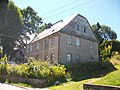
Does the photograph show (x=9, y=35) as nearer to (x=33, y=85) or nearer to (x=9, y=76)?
(x=9, y=76)

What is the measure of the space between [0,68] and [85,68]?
409 inches

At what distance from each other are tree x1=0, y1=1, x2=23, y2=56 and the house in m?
5.37

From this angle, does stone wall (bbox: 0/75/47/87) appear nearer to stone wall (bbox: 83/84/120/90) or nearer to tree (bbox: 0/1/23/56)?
stone wall (bbox: 83/84/120/90)

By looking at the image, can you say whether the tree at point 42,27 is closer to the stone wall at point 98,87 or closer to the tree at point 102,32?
the tree at point 102,32

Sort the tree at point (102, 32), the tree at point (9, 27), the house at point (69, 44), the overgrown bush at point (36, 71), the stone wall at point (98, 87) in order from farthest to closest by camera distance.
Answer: the tree at point (102, 32)
the tree at point (9, 27)
the house at point (69, 44)
the overgrown bush at point (36, 71)
the stone wall at point (98, 87)

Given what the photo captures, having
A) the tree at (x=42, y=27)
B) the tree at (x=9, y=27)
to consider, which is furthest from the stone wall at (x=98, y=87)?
the tree at (x=42, y=27)

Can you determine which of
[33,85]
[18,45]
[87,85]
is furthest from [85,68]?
[18,45]

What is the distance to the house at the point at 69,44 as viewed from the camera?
35219mm

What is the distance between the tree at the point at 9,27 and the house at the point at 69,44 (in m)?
5.37

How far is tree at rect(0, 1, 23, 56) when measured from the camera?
43.5 metres

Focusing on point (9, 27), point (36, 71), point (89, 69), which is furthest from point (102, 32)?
point (36, 71)

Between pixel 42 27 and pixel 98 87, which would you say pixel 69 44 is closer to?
pixel 98 87

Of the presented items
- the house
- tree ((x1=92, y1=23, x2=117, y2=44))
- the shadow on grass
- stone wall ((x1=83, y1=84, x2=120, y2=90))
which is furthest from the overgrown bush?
tree ((x1=92, y1=23, x2=117, y2=44))

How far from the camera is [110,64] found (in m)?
30.0
